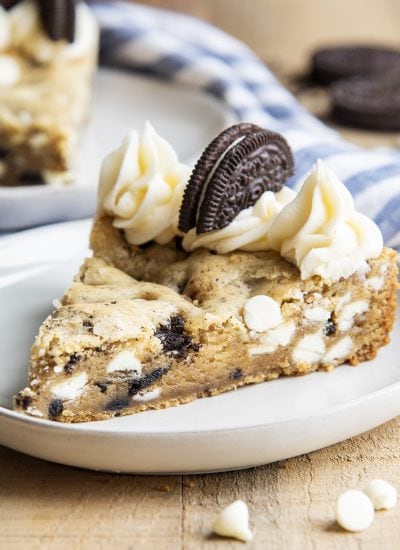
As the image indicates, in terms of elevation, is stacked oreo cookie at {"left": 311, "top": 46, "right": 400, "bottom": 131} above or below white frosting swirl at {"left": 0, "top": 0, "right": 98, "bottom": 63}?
below

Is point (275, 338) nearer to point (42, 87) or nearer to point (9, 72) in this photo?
point (42, 87)

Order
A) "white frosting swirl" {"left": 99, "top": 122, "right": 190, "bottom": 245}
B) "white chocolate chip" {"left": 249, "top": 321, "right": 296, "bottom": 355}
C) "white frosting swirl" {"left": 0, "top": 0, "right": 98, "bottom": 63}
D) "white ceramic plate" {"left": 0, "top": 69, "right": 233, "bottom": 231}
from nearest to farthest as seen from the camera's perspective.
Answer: "white chocolate chip" {"left": 249, "top": 321, "right": 296, "bottom": 355} → "white frosting swirl" {"left": 99, "top": 122, "right": 190, "bottom": 245} → "white ceramic plate" {"left": 0, "top": 69, "right": 233, "bottom": 231} → "white frosting swirl" {"left": 0, "top": 0, "right": 98, "bottom": 63}

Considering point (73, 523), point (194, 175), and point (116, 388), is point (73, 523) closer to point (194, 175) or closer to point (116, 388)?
point (116, 388)

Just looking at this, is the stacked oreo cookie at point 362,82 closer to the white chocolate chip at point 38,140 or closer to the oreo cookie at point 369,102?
the oreo cookie at point 369,102

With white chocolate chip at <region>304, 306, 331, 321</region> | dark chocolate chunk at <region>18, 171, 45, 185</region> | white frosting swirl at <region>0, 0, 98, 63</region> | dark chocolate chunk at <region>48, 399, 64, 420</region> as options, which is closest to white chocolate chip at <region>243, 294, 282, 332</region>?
white chocolate chip at <region>304, 306, 331, 321</region>

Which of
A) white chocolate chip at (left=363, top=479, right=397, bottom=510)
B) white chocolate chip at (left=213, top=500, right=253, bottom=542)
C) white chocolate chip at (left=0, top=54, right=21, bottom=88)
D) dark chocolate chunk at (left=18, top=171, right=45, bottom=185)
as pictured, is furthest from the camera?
white chocolate chip at (left=0, top=54, right=21, bottom=88)

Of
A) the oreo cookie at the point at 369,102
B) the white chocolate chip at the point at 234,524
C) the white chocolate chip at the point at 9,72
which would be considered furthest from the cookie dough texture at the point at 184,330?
the oreo cookie at the point at 369,102

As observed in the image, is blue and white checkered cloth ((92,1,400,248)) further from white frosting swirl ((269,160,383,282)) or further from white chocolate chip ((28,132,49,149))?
white chocolate chip ((28,132,49,149))
